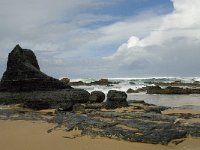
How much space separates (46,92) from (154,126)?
1063cm

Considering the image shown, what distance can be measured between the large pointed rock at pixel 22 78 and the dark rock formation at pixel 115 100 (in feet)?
14.2

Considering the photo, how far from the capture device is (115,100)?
17734mm

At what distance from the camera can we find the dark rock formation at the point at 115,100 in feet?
56.9

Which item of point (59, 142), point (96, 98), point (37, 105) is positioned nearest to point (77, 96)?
point (96, 98)

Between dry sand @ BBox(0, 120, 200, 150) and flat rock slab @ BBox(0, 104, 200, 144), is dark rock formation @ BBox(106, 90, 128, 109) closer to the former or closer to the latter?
flat rock slab @ BBox(0, 104, 200, 144)

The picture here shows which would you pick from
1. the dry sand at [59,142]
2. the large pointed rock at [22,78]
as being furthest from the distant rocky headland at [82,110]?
the dry sand at [59,142]

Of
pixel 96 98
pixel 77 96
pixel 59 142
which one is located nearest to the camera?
pixel 59 142

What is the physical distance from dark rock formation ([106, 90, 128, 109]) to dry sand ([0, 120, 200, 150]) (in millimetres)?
6379

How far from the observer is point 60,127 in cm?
1134

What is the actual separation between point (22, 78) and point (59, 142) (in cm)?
1152

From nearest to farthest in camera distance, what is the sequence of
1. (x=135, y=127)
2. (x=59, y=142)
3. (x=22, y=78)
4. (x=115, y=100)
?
(x=59, y=142) < (x=135, y=127) < (x=115, y=100) < (x=22, y=78)

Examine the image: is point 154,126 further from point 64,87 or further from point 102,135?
point 64,87

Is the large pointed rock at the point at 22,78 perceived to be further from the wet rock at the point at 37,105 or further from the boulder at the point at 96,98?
the wet rock at the point at 37,105

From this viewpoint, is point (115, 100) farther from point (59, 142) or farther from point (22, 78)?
point (59, 142)
